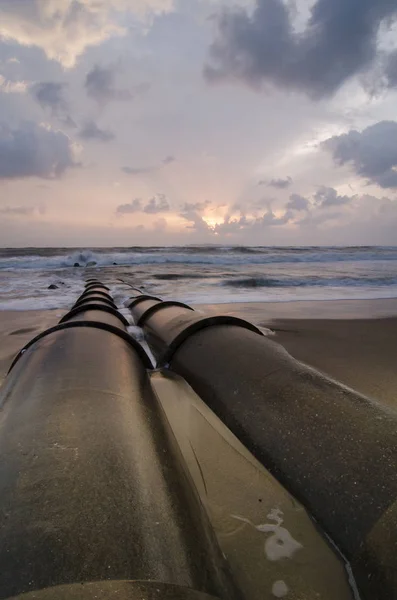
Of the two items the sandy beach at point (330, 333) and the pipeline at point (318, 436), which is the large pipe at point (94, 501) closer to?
the pipeline at point (318, 436)

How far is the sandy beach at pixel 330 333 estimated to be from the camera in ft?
10.5

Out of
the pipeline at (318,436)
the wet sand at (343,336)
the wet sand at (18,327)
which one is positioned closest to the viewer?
the pipeline at (318,436)

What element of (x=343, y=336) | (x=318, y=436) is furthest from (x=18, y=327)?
(x=318, y=436)

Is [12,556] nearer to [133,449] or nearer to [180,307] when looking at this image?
[133,449]

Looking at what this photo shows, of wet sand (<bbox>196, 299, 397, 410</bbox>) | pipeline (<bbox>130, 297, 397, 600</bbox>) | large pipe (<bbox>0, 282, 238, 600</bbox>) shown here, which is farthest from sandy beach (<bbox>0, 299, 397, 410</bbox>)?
large pipe (<bbox>0, 282, 238, 600</bbox>)

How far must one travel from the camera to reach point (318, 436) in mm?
1391

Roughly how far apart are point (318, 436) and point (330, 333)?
12.2ft

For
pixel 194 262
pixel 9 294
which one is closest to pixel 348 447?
pixel 9 294

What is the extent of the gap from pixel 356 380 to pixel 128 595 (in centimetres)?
261

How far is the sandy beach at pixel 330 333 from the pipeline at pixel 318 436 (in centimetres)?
109

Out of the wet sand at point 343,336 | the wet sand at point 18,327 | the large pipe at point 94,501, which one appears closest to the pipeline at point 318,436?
the large pipe at point 94,501

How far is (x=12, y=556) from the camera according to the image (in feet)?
2.63

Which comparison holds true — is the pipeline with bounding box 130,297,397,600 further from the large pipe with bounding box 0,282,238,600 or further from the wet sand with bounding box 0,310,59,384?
the wet sand with bounding box 0,310,59,384

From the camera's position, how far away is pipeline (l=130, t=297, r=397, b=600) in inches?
42.1
